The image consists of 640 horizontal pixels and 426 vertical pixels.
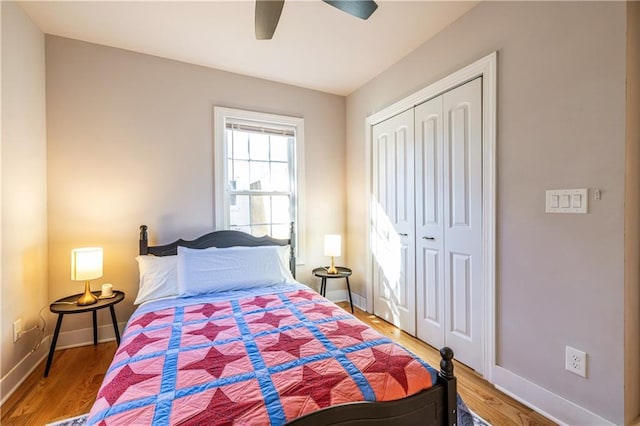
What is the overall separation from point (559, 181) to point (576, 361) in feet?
3.26

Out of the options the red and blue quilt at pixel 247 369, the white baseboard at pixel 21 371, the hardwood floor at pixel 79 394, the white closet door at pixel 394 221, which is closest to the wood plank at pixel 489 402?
the hardwood floor at pixel 79 394

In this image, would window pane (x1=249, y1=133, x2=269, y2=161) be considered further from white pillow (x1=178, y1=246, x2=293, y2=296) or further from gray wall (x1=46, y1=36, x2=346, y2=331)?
white pillow (x1=178, y1=246, x2=293, y2=296)

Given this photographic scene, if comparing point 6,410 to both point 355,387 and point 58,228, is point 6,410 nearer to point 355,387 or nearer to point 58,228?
point 58,228

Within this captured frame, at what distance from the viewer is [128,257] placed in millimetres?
2713

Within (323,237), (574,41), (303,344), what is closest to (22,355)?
(303,344)

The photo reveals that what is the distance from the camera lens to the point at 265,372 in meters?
1.21

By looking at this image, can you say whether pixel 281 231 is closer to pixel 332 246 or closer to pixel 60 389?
pixel 332 246

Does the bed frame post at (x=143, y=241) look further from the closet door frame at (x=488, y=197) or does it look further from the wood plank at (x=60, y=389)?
the closet door frame at (x=488, y=197)

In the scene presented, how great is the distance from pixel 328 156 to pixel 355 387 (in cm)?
291

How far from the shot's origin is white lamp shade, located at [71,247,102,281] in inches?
87.2

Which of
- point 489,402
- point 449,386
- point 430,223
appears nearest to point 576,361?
point 489,402

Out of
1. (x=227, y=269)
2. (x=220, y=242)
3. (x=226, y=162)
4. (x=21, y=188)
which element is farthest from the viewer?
(x=226, y=162)

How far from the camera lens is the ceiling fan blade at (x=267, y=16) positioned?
164 centimetres

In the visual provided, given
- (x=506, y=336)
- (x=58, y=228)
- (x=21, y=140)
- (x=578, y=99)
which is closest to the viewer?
(x=578, y=99)
